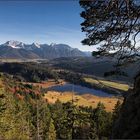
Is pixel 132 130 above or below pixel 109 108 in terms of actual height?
above

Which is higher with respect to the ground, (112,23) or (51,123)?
(112,23)

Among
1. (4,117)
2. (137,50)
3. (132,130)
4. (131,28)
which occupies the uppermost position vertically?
(131,28)

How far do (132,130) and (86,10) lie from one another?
1081 centimetres

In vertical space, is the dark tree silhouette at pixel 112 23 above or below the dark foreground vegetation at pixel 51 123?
above

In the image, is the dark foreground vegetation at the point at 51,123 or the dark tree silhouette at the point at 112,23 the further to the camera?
the dark foreground vegetation at the point at 51,123

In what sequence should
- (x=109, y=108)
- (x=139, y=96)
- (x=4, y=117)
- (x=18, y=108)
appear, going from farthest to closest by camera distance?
1. (x=109, y=108)
2. (x=18, y=108)
3. (x=4, y=117)
4. (x=139, y=96)

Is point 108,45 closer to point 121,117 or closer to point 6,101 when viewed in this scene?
point 121,117

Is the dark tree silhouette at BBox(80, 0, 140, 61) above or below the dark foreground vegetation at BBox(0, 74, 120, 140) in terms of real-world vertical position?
above

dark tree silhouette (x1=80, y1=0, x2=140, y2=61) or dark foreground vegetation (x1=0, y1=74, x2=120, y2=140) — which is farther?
dark foreground vegetation (x1=0, y1=74, x2=120, y2=140)

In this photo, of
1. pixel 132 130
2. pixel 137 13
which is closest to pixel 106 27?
pixel 137 13

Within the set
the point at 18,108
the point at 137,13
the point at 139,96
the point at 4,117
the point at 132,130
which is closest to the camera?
the point at 132,130

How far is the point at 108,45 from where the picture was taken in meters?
26.3

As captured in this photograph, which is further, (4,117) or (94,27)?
(4,117)

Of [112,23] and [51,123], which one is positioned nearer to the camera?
[112,23]
